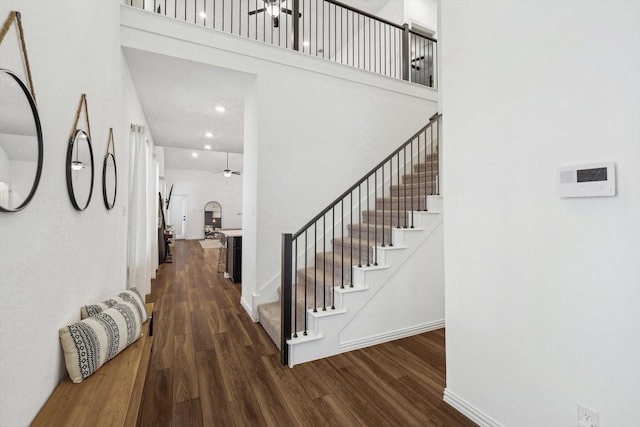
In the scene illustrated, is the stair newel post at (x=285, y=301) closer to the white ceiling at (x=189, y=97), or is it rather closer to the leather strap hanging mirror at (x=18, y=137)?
the leather strap hanging mirror at (x=18, y=137)

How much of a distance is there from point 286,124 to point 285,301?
221 centimetres

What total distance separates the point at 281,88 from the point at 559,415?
12.4 feet

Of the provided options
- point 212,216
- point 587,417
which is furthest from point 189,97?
point 212,216

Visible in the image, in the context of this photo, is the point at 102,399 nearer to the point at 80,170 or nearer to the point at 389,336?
the point at 80,170

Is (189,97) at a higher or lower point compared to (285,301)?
higher

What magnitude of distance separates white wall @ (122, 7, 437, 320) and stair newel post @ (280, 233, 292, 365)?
97 cm

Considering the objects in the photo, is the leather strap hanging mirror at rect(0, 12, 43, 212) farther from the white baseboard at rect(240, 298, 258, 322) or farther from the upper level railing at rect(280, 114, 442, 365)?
the white baseboard at rect(240, 298, 258, 322)

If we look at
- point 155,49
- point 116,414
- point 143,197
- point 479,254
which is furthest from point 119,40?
point 479,254

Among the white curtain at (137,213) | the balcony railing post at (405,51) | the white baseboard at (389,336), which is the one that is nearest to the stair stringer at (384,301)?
the white baseboard at (389,336)

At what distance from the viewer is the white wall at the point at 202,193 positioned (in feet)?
42.5

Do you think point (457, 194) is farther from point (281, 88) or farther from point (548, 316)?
point (281, 88)

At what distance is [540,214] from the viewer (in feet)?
4.90

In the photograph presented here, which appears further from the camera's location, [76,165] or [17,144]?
[76,165]

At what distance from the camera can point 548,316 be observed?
1464 mm
